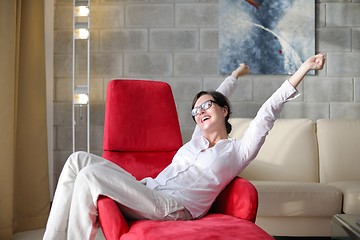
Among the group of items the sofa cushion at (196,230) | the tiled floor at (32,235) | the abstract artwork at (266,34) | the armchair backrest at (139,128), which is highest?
the abstract artwork at (266,34)

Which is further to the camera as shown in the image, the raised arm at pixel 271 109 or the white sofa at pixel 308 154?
the white sofa at pixel 308 154

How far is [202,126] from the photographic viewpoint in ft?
7.86

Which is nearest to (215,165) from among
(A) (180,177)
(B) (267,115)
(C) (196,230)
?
(A) (180,177)

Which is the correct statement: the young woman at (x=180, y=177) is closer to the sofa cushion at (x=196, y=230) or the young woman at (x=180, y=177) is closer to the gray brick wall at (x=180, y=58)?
the sofa cushion at (x=196, y=230)

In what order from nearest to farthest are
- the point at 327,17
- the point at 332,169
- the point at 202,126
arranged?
1. the point at 202,126
2. the point at 332,169
3. the point at 327,17

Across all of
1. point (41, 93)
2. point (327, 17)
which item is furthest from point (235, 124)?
point (41, 93)

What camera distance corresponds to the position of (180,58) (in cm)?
416

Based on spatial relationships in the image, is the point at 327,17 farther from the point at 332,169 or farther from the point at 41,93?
the point at 41,93

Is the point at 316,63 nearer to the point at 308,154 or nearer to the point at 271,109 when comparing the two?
the point at 271,109

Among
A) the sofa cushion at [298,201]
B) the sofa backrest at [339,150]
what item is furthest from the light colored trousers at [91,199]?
the sofa backrest at [339,150]

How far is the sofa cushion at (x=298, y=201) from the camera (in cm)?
312

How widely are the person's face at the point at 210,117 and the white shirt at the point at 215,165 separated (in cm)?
9

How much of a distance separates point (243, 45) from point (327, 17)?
69 centimetres

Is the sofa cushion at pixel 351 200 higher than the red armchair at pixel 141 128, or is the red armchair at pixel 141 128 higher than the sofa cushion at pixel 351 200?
the red armchair at pixel 141 128
